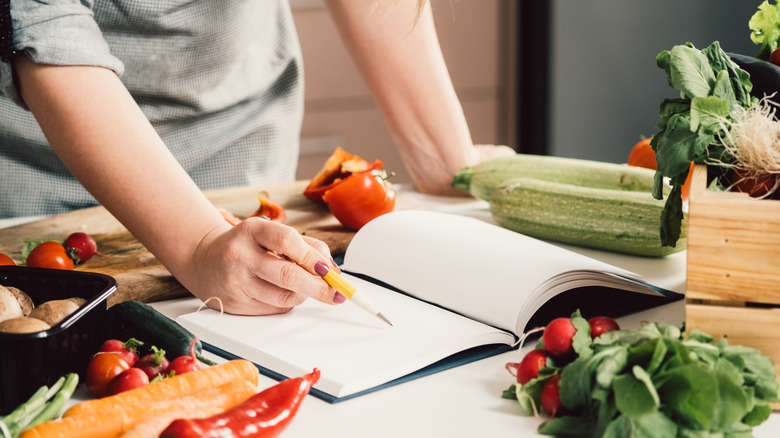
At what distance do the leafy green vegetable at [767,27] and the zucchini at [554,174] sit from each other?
1.15 ft

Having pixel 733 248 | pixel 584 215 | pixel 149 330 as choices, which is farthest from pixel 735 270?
pixel 149 330

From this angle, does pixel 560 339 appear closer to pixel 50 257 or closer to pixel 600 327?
pixel 600 327

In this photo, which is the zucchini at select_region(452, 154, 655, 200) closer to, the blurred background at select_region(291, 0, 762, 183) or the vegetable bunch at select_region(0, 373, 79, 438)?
the vegetable bunch at select_region(0, 373, 79, 438)

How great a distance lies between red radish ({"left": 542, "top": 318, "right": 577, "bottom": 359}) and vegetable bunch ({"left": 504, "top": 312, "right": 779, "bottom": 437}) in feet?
0.06

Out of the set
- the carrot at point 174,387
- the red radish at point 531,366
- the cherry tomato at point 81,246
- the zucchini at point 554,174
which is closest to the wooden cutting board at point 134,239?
the cherry tomato at point 81,246

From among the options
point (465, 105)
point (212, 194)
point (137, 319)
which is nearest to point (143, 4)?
point (212, 194)

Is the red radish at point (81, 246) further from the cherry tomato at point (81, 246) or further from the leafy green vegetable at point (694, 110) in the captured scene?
the leafy green vegetable at point (694, 110)

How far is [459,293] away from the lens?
104 cm

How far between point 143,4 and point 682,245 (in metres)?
1.13

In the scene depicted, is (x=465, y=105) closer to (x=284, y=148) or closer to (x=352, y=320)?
(x=284, y=148)

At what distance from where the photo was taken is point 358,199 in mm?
1455

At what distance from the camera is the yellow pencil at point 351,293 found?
96 centimetres

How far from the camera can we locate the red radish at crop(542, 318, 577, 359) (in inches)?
30.0

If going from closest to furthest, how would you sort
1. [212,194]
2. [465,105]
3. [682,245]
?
[682,245], [212,194], [465,105]
